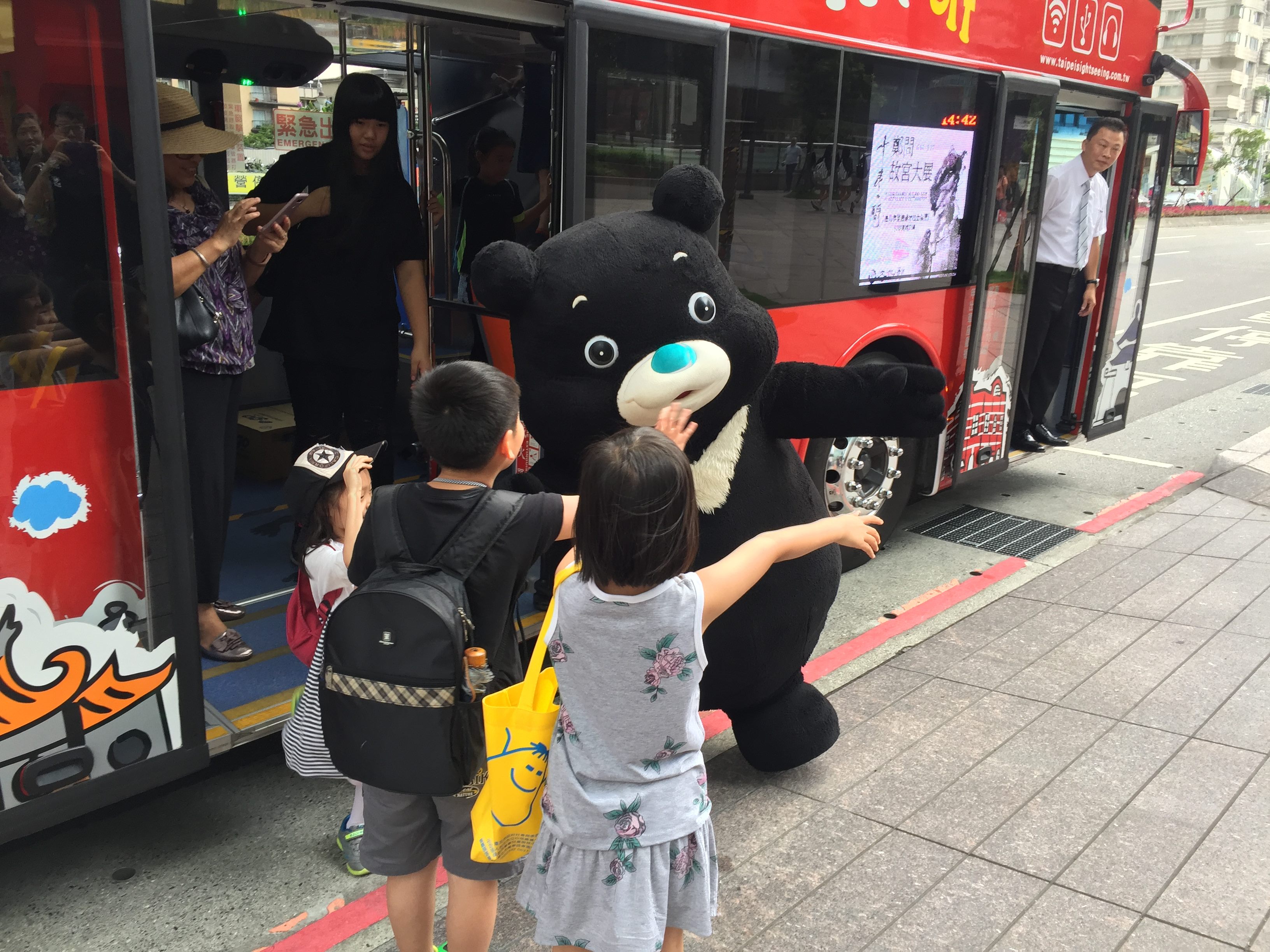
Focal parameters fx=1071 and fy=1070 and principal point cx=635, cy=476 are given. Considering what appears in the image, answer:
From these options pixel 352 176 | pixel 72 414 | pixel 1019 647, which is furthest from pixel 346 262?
pixel 1019 647

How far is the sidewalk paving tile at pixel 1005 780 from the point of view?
10.6 feet

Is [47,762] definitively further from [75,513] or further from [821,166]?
[821,166]

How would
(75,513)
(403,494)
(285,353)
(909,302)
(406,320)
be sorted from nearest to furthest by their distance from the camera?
(403,494) → (75,513) → (285,353) → (909,302) → (406,320)

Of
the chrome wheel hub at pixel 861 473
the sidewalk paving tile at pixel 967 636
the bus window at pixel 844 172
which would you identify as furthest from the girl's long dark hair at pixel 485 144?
the sidewalk paving tile at pixel 967 636

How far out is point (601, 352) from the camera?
2900 mm

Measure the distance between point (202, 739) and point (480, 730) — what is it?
3.58 feet

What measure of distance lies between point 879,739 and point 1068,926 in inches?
41.9

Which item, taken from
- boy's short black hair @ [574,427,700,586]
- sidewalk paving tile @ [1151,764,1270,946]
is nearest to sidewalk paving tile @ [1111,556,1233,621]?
Result: sidewalk paving tile @ [1151,764,1270,946]

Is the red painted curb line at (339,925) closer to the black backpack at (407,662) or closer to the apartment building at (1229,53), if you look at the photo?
the black backpack at (407,662)

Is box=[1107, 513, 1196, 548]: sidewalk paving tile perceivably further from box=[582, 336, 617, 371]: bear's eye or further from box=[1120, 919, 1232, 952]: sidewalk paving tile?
box=[582, 336, 617, 371]: bear's eye

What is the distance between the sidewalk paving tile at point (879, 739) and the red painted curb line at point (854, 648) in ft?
1.15

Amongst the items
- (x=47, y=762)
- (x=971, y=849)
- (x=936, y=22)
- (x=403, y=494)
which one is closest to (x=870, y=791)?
(x=971, y=849)

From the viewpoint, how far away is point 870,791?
11.3 ft

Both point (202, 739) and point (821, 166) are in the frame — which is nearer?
point (202, 739)
